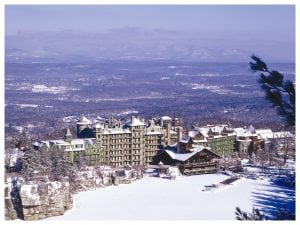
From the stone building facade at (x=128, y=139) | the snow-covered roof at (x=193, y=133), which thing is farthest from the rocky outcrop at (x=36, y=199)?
the snow-covered roof at (x=193, y=133)

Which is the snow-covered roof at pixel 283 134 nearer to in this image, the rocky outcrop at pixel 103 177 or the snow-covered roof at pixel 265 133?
the snow-covered roof at pixel 265 133

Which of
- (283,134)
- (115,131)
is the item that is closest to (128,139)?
(115,131)

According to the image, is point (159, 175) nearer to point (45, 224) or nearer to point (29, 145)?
point (29, 145)

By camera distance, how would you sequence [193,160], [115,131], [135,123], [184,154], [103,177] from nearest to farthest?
1. [103,177]
2. [193,160]
3. [184,154]
4. [115,131]
5. [135,123]

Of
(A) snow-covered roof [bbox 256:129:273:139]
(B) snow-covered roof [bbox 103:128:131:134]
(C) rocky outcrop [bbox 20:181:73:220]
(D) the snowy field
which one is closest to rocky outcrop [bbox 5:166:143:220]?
(C) rocky outcrop [bbox 20:181:73:220]

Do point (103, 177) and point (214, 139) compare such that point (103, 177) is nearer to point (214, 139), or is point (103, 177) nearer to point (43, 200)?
point (43, 200)
